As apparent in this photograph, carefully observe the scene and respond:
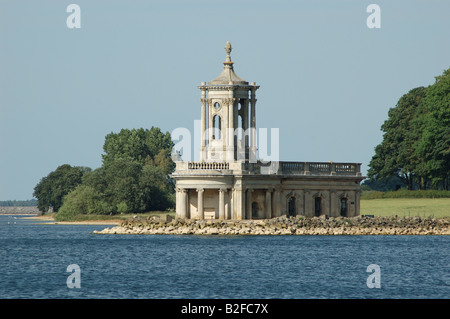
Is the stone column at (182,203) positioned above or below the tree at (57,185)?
below

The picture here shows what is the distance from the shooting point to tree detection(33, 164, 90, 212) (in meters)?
154

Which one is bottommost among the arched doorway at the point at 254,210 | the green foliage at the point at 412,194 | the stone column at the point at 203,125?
the arched doorway at the point at 254,210

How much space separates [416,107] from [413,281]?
7167 centimetres

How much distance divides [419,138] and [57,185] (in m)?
52.5

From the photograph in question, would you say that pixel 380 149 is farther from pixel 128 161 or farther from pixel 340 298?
pixel 340 298

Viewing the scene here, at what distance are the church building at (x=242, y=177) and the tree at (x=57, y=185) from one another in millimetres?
65593

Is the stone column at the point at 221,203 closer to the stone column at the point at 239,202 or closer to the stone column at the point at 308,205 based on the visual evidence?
the stone column at the point at 239,202

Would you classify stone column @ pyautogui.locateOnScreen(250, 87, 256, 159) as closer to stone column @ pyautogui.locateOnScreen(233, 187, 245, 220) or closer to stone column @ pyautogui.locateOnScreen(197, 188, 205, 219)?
stone column @ pyautogui.locateOnScreen(233, 187, 245, 220)

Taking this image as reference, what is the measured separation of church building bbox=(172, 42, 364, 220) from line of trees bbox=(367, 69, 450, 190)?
2517 centimetres

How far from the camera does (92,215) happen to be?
4811 inches

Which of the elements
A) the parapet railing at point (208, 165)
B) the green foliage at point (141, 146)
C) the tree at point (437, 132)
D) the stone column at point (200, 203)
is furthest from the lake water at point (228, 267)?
the green foliage at point (141, 146)

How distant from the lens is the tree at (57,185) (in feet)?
504
